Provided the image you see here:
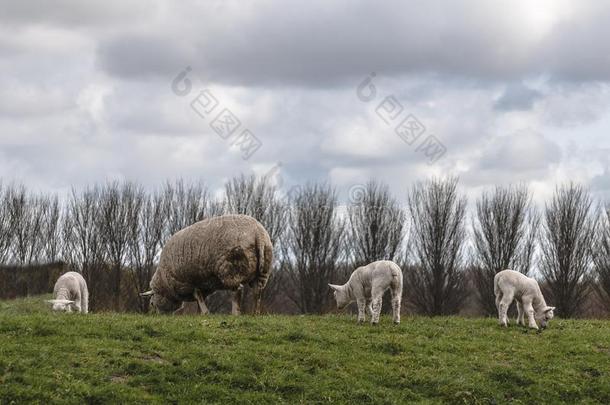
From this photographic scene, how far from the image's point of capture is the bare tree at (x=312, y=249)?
179ft

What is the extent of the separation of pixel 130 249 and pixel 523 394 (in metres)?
42.9

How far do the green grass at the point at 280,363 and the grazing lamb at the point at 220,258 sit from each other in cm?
475

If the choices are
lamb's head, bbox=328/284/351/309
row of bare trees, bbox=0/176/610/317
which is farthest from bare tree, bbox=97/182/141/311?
lamb's head, bbox=328/284/351/309

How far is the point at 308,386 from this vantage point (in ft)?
56.4

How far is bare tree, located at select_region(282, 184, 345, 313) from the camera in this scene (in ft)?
179

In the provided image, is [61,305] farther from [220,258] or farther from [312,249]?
[312,249]

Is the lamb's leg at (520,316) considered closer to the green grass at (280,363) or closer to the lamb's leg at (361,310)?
the green grass at (280,363)

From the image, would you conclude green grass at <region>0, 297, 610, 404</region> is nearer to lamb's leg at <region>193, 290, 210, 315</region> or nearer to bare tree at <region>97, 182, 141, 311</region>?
lamb's leg at <region>193, 290, 210, 315</region>

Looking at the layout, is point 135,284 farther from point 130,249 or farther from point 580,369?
point 580,369

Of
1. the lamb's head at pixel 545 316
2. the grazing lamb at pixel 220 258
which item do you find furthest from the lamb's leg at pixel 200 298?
the lamb's head at pixel 545 316

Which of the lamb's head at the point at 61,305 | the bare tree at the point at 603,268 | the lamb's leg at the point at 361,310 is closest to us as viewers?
the lamb's leg at the point at 361,310

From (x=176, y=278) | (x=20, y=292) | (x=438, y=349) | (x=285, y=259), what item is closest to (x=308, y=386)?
(x=438, y=349)

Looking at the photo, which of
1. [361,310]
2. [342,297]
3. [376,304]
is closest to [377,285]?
[376,304]

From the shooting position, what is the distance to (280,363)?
717 inches
